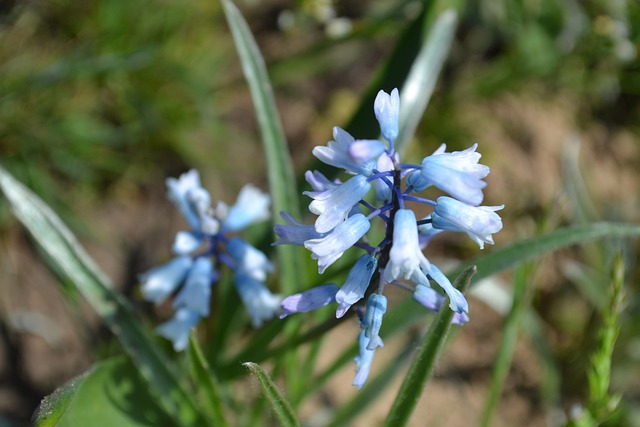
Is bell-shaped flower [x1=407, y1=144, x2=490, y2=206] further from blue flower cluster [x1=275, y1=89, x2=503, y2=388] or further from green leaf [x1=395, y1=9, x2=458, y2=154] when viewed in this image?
green leaf [x1=395, y1=9, x2=458, y2=154]

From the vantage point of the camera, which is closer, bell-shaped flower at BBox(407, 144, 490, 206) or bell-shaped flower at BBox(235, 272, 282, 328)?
bell-shaped flower at BBox(407, 144, 490, 206)

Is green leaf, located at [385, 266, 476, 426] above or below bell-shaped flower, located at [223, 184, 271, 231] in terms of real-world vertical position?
below

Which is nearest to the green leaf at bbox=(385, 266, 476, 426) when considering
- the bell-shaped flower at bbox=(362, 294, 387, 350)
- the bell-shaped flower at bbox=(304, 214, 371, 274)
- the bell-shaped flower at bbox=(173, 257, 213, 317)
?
the bell-shaped flower at bbox=(362, 294, 387, 350)

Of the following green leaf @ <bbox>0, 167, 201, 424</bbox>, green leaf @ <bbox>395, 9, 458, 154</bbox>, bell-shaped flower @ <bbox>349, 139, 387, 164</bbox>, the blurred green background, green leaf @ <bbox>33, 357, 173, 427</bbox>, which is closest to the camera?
bell-shaped flower @ <bbox>349, 139, 387, 164</bbox>

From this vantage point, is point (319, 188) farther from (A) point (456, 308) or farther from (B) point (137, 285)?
(B) point (137, 285)

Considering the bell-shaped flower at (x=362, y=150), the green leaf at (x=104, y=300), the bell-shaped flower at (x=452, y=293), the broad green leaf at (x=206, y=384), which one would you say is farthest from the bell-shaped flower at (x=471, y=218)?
the green leaf at (x=104, y=300)

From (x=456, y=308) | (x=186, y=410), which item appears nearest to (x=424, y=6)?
(x=456, y=308)

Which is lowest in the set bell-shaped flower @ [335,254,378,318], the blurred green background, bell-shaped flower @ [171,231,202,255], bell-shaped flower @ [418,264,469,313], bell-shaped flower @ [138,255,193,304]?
the blurred green background
